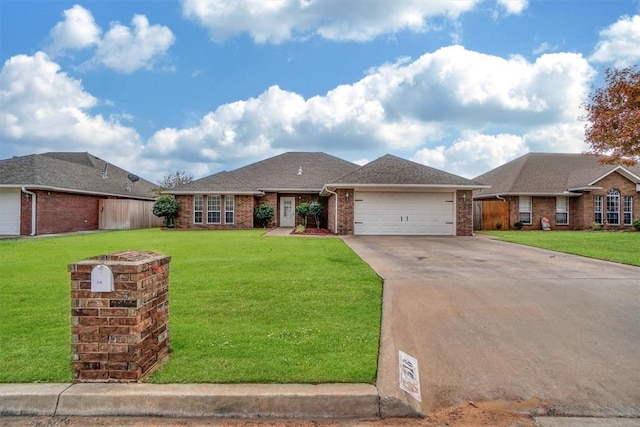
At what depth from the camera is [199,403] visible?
9.68 ft

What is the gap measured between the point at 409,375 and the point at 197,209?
73.2 ft

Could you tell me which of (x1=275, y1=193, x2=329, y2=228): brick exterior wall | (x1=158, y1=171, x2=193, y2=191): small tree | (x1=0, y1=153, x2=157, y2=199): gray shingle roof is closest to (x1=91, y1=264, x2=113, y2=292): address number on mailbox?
(x1=0, y1=153, x2=157, y2=199): gray shingle roof

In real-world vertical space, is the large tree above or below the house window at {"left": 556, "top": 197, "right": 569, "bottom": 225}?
above

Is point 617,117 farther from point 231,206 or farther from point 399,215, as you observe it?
point 231,206

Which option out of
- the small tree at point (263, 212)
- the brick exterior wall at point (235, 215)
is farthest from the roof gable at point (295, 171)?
the brick exterior wall at point (235, 215)

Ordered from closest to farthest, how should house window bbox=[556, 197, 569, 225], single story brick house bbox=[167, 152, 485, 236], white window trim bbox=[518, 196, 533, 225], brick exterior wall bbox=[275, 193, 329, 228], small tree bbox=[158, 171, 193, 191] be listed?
1. single story brick house bbox=[167, 152, 485, 236]
2. white window trim bbox=[518, 196, 533, 225]
3. house window bbox=[556, 197, 569, 225]
4. brick exterior wall bbox=[275, 193, 329, 228]
5. small tree bbox=[158, 171, 193, 191]

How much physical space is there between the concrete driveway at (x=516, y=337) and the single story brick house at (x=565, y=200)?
54.7 feet

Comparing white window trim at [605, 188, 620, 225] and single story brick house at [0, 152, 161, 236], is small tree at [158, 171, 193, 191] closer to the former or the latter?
single story brick house at [0, 152, 161, 236]

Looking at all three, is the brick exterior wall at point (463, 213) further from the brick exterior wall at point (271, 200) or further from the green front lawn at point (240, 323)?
the brick exterior wall at point (271, 200)

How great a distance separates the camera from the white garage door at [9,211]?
19438 millimetres

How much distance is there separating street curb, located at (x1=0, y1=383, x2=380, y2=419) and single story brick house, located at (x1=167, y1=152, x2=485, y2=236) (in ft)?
50.6

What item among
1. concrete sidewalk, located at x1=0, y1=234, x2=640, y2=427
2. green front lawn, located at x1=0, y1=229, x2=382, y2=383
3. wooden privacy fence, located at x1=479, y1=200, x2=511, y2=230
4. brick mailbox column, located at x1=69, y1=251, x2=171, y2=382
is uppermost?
wooden privacy fence, located at x1=479, y1=200, x2=511, y2=230

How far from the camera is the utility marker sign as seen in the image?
318 centimetres

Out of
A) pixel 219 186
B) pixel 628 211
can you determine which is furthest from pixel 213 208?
pixel 628 211
